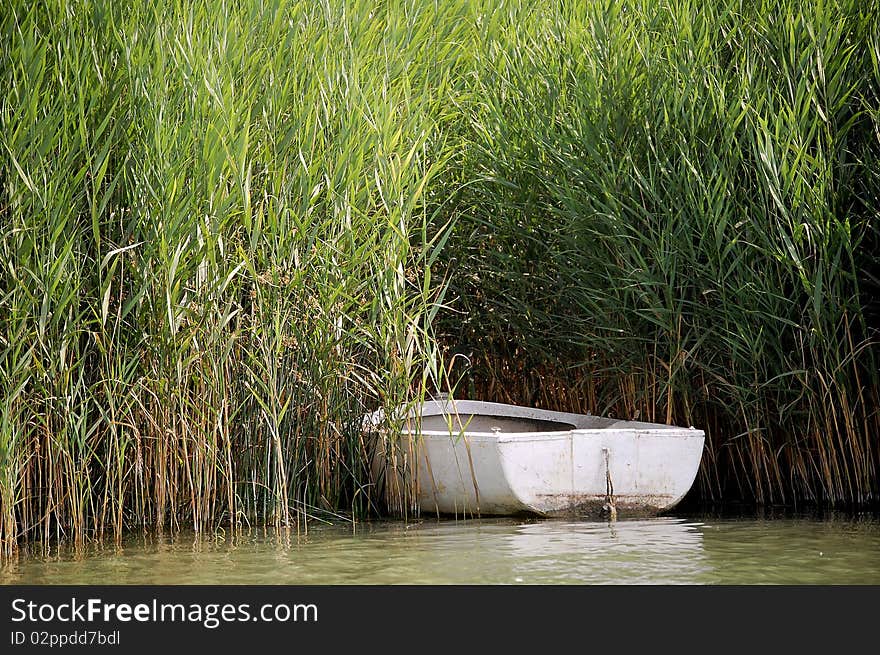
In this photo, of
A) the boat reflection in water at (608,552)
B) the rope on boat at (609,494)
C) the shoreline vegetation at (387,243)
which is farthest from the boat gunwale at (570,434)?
the boat reflection in water at (608,552)

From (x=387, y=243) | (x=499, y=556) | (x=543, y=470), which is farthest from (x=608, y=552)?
(x=387, y=243)

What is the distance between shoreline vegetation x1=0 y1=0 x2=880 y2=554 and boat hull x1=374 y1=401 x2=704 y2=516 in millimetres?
349

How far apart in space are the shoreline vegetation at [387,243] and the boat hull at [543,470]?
349mm

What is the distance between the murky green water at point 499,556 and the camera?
5297 millimetres

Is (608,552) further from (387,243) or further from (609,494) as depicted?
(387,243)

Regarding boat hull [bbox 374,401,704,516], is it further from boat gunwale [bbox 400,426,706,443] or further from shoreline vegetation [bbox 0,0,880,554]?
shoreline vegetation [bbox 0,0,880,554]

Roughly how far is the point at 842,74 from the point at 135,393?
15.5ft

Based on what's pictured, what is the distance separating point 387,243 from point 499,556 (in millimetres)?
2003

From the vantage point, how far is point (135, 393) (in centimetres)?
642

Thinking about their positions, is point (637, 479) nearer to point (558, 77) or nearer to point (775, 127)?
point (775, 127)

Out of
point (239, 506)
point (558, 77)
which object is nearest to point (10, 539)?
point (239, 506)

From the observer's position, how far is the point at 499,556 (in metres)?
5.88

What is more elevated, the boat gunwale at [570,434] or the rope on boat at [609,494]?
the boat gunwale at [570,434]

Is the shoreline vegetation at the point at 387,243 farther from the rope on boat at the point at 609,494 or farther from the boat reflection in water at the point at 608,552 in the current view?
the boat reflection in water at the point at 608,552
